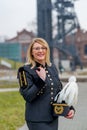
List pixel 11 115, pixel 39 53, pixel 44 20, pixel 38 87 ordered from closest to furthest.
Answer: pixel 38 87, pixel 39 53, pixel 11 115, pixel 44 20

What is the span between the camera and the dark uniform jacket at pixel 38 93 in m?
4.57

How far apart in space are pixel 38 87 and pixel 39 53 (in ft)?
1.22

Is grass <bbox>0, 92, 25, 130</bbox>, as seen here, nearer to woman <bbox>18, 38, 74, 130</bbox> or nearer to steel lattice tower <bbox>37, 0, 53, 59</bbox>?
woman <bbox>18, 38, 74, 130</bbox>

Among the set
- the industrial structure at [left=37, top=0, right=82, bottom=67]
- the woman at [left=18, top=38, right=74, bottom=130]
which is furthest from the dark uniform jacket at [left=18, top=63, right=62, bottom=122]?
the industrial structure at [left=37, top=0, right=82, bottom=67]

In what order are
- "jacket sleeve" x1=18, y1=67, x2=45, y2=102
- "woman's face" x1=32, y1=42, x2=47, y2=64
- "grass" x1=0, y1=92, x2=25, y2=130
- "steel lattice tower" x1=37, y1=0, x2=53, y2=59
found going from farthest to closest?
"steel lattice tower" x1=37, y1=0, x2=53, y2=59 → "grass" x1=0, y1=92, x2=25, y2=130 → "woman's face" x1=32, y1=42, x2=47, y2=64 → "jacket sleeve" x1=18, y1=67, x2=45, y2=102

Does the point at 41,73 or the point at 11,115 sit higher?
the point at 41,73

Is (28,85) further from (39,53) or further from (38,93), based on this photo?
(39,53)

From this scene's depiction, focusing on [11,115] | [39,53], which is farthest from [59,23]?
[39,53]

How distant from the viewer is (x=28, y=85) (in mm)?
4574

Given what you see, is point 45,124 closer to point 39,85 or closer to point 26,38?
point 39,85

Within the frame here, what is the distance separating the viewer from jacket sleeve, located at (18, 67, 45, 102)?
4.52 meters

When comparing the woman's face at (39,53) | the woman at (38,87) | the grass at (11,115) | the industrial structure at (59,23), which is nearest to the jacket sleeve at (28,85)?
the woman at (38,87)

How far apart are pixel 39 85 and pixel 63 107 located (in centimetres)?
36

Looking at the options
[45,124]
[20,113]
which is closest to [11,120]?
[20,113]
